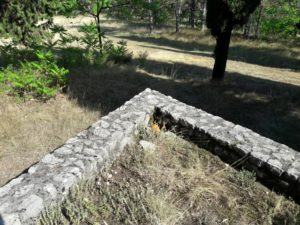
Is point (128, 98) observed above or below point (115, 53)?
below

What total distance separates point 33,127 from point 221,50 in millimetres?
6709

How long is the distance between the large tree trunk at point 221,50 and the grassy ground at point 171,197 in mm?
6381

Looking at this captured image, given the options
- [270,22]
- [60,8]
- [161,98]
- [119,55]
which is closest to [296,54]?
[270,22]

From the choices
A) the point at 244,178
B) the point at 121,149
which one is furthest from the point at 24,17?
the point at 244,178

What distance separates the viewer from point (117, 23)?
122ft

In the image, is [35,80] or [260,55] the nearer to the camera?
[35,80]

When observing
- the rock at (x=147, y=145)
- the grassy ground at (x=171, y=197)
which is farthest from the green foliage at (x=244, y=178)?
the rock at (x=147, y=145)

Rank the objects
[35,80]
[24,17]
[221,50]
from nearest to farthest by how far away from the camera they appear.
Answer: [35,80]
[24,17]
[221,50]

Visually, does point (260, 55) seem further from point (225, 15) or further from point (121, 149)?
point (121, 149)

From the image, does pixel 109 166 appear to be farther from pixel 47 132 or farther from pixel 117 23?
pixel 117 23

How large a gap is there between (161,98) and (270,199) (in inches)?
114

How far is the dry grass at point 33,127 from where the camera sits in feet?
18.0

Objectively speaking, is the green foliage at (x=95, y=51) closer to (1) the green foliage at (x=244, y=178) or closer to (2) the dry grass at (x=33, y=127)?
(2) the dry grass at (x=33, y=127)

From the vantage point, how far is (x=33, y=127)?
21.1 ft
